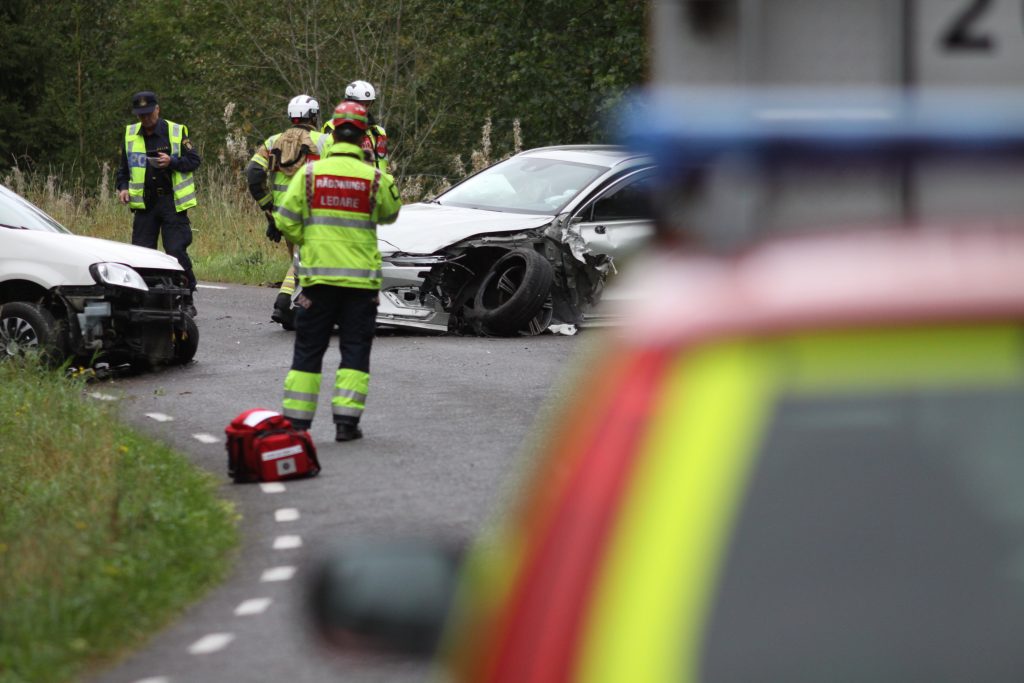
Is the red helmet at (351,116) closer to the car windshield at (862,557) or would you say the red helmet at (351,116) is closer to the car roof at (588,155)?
the car roof at (588,155)

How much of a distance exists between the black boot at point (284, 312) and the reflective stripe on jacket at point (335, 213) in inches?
200

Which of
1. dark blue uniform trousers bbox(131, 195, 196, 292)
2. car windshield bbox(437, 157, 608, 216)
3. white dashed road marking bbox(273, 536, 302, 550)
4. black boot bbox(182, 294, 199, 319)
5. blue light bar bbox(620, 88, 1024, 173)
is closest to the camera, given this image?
blue light bar bbox(620, 88, 1024, 173)

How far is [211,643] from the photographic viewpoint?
5.95m

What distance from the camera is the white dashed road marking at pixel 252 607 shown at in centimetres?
638

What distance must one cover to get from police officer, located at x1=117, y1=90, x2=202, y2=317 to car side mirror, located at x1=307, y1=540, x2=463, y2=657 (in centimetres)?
1362

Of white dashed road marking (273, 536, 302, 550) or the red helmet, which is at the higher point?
the red helmet

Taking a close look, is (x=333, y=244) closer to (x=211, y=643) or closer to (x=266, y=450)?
(x=266, y=450)

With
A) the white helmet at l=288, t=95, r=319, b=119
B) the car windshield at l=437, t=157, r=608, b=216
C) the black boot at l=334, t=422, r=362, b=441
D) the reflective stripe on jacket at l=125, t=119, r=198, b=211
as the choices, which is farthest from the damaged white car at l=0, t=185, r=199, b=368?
the car windshield at l=437, t=157, r=608, b=216

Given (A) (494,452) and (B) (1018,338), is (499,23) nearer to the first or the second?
(A) (494,452)

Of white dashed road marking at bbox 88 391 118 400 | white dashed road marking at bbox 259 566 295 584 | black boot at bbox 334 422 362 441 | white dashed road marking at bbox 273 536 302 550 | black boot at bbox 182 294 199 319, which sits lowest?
white dashed road marking at bbox 259 566 295 584

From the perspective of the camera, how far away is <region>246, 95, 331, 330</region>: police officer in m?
14.9

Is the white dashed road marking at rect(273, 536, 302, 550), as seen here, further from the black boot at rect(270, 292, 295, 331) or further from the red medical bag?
the black boot at rect(270, 292, 295, 331)

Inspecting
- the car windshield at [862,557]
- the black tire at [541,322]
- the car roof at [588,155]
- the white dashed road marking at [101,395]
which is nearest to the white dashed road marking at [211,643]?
the car windshield at [862,557]

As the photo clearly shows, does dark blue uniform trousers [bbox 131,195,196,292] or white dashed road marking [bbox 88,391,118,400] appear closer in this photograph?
white dashed road marking [bbox 88,391,118,400]
